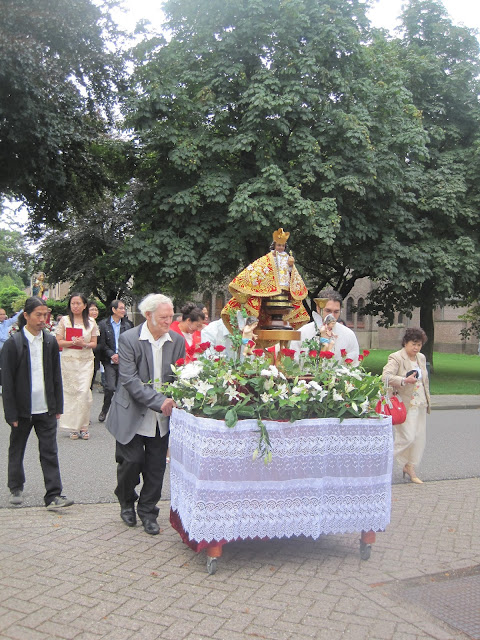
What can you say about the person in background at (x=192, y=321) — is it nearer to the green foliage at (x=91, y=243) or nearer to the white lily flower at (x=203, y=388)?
the white lily flower at (x=203, y=388)

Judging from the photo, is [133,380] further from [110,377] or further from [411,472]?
[110,377]

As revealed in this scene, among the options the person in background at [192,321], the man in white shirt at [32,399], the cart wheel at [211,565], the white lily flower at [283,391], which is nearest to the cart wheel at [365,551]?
the cart wheel at [211,565]

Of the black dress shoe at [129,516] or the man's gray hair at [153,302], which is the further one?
the black dress shoe at [129,516]

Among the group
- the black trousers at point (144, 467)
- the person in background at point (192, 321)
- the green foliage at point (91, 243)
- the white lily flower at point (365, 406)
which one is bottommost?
the black trousers at point (144, 467)

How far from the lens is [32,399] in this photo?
5871mm

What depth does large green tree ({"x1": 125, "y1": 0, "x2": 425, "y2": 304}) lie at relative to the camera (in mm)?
16562

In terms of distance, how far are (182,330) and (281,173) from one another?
9457 mm

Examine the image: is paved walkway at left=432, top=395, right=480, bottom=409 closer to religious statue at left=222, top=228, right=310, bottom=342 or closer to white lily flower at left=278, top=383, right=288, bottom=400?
religious statue at left=222, top=228, right=310, bottom=342

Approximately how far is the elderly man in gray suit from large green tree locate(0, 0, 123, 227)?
40.2 ft

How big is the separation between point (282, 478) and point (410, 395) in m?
3.57

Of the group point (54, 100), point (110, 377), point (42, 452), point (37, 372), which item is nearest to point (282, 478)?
point (42, 452)

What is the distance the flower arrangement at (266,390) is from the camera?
14.4 feet

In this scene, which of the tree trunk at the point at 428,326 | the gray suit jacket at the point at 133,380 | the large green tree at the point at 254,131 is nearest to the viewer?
the gray suit jacket at the point at 133,380

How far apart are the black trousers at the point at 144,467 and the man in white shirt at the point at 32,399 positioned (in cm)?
81
